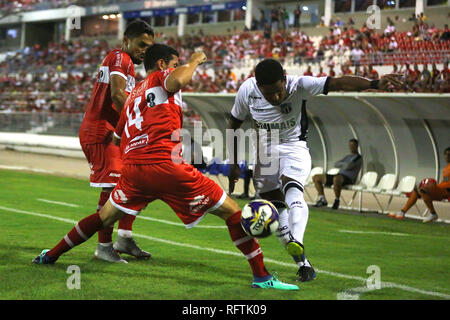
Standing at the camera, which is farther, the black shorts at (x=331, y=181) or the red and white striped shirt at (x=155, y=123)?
the black shorts at (x=331, y=181)

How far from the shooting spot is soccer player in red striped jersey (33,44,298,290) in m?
5.46

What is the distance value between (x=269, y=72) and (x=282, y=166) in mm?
959

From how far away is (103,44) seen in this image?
47.6 m

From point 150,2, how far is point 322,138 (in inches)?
1267

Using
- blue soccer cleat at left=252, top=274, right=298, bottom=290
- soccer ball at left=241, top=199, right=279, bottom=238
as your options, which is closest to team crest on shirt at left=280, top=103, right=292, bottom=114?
soccer ball at left=241, top=199, right=279, bottom=238

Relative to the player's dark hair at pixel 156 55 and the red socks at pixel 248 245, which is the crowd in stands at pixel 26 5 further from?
the red socks at pixel 248 245

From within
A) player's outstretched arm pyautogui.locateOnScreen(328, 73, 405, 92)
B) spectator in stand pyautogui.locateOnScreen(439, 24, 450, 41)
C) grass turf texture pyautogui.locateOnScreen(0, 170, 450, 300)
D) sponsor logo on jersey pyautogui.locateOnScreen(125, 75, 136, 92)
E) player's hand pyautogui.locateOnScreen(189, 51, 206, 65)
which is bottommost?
grass turf texture pyautogui.locateOnScreen(0, 170, 450, 300)

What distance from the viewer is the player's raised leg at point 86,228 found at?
19.1 ft

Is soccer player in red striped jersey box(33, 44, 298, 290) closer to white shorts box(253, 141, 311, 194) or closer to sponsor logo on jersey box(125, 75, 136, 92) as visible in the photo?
white shorts box(253, 141, 311, 194)

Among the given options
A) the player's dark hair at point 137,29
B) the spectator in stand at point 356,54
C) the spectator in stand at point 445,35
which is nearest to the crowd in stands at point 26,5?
the spectator in stand at point 356,54

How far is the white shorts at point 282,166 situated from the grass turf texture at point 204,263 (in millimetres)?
853

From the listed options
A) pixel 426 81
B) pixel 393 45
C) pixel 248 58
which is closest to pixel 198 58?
pixel 426 81

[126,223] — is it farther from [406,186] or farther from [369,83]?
[406,186]
